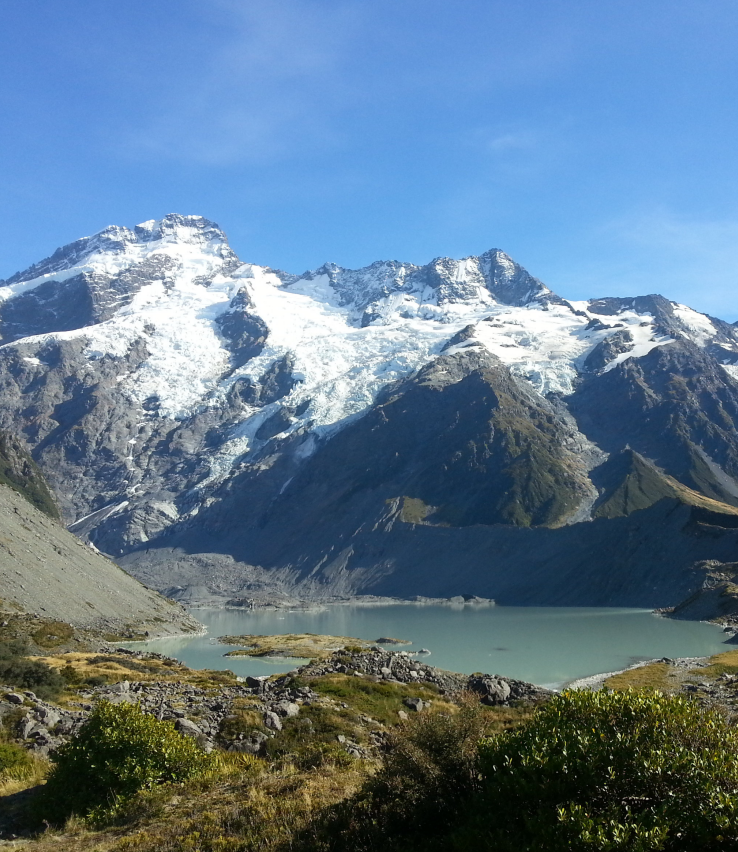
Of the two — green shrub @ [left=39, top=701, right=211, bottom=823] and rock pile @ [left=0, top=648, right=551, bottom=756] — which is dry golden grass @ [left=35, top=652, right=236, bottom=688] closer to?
rock pile @ [left=0, top=648, right=551, bottom=756]

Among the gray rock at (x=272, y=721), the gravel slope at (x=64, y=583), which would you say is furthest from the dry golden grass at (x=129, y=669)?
the gravel slope at (x=64, y=583)

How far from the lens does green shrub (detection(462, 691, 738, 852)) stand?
919cm

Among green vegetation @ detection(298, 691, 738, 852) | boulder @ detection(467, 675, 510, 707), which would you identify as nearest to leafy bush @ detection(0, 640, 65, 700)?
boulder @ detection(467, 675, 510, 707)

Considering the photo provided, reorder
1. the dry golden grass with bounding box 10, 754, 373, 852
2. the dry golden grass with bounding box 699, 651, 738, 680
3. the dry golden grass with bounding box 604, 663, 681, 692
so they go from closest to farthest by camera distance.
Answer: the dry golden grass with bounding box 10, 754, 373, 852, the dry golden grass with bounding box 604, 663, 681, 692, the dry golden grass with bounding box 699, 651, 738, 680

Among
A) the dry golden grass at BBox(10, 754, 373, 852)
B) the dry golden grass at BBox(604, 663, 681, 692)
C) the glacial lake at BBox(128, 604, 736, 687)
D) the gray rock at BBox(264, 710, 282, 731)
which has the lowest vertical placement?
the glacial lake at BBox(128, 604, 736, 687)

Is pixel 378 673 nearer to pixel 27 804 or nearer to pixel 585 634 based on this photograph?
pixel 27 804

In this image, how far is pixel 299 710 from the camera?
3100cm

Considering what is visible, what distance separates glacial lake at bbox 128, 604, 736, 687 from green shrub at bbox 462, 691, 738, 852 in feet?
188

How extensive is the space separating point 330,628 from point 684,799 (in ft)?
440

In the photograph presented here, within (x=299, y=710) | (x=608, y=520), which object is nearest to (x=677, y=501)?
(x=608, y=520)

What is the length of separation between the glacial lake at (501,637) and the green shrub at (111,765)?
53.4 m

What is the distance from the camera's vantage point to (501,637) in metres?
109

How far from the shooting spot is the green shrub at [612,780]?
9188 millimetres

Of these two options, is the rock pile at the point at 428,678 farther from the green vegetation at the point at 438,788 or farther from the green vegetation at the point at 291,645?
the green vegetation at the point at 291,645
